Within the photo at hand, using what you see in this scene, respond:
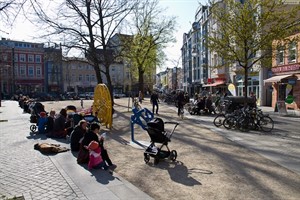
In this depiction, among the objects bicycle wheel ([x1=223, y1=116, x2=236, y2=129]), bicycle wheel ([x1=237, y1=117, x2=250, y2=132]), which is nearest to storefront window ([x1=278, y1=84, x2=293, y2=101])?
bicycle wheel ([x1=223, y1=116, x2=236, y2=129])

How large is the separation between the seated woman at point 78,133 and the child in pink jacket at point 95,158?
A: 170 centimetres

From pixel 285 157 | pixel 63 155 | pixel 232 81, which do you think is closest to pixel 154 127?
pixel 63 155

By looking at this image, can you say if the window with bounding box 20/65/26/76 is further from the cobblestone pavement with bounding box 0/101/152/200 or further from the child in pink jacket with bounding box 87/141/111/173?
the child in pink jacket with bounding box 87/141/111/173

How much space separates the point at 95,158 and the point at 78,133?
1.97 m

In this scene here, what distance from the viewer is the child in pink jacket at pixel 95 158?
6621 millimetres

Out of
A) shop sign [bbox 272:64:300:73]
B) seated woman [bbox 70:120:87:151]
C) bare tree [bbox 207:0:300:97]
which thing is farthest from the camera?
shop sign [bbox 272:64:300:73]

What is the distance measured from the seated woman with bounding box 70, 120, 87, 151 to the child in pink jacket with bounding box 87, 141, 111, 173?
1.70 m

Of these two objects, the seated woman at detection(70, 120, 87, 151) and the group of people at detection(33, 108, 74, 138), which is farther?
the group of people at detection(33, 108, 74, 138)

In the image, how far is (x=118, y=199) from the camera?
15.8ft

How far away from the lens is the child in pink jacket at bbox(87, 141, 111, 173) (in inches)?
261

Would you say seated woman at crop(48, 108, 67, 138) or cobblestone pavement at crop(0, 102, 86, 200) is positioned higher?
seated woman at crop(48, 108, 67, 138)

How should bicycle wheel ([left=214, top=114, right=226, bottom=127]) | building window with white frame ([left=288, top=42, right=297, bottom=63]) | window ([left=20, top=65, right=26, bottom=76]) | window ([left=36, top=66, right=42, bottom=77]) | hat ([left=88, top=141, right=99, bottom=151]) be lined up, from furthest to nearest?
window ([left=36, top=66, right=42, bottom=77])
window ([left=20, top=65, right=26, bottom=76])
building window with white frame ([left=288, top=42, right=297, bottom=63])
bicycle wheel ([left=214, top=114, right=226, bottom=127])
hat ([left=88, top=141, right=99, bottom=151])

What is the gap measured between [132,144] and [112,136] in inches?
76.6

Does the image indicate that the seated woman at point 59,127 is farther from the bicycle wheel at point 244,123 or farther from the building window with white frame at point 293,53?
the building window with white frame at point 293,53
